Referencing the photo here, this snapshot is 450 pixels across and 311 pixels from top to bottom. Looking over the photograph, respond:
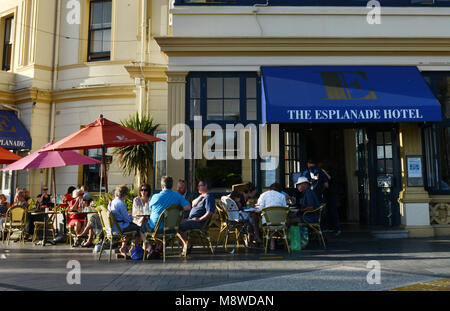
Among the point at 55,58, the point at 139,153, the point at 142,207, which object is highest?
the point at 55,58

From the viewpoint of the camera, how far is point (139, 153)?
11570 millimetres

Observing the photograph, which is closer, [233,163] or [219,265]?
[219,265]

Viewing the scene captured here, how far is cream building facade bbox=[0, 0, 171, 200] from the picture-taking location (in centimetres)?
1286

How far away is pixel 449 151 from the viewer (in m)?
10.0

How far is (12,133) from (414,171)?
12115 mm

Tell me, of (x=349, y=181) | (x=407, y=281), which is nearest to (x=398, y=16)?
(x=349, y=181)

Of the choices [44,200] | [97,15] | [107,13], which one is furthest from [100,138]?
[97,15]

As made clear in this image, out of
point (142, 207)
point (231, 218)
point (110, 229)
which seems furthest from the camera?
point (231, 218)

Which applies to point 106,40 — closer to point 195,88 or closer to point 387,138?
point 195,88

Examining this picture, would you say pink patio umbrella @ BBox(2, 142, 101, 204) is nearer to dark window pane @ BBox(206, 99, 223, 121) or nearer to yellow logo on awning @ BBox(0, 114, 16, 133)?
dark window pane @ BBox(206, 99, 223, 121)

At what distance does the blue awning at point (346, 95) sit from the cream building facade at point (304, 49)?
339 millimetres
